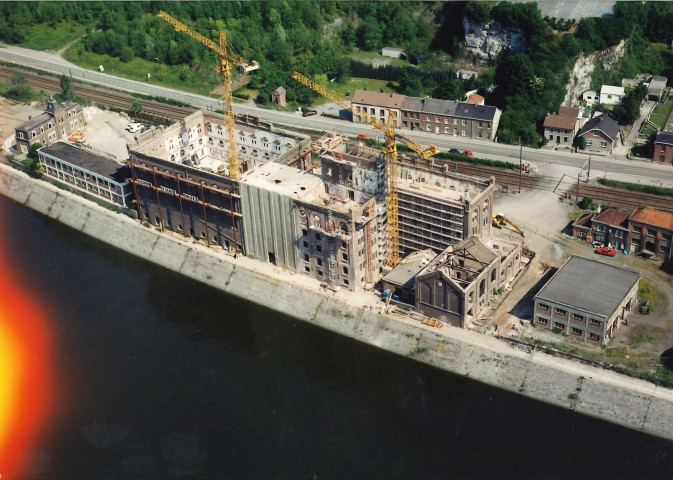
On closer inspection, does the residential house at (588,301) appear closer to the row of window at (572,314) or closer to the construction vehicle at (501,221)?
Answer: the row of window at (572,314)

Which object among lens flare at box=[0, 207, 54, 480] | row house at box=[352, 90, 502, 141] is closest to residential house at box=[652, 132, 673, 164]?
row house at box=[352, 90, 502, 141]

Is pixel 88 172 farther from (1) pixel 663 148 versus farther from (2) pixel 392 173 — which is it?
(1) pixel 663 148

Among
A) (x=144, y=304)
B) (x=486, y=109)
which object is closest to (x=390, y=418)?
(x=144, y=304)

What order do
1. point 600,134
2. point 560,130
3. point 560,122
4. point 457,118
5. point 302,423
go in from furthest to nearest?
point 457,118, point 560,122, point 560,130, point 600,134, point 302,423

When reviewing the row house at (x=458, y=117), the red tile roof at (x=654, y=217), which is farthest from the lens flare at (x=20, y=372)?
the red tile roof at (x=654, y=217)

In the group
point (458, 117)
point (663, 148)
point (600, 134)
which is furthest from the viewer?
point (458, 117)

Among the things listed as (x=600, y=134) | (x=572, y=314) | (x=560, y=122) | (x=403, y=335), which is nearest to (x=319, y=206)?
(x=403, y=335)

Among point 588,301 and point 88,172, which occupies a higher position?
point 88,172
